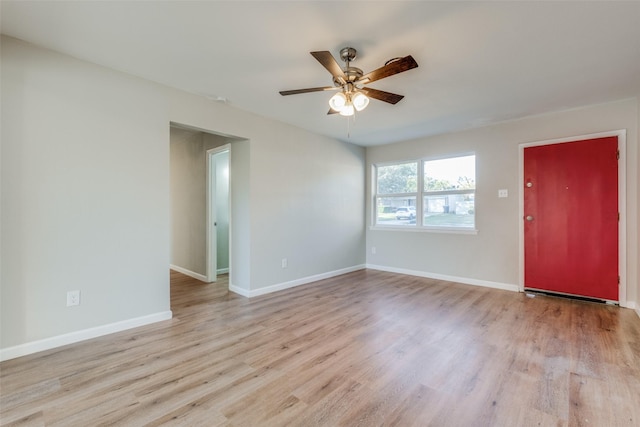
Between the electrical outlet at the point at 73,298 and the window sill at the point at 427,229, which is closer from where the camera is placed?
the electrical outlet at the point at 73,298

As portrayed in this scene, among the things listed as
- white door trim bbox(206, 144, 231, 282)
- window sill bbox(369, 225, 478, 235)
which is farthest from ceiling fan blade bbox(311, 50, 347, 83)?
window sill bbox(369, 225, 478, 235)

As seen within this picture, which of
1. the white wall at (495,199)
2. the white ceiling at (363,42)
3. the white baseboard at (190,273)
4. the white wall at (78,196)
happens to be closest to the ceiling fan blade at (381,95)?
the white ceiling at (363,42)

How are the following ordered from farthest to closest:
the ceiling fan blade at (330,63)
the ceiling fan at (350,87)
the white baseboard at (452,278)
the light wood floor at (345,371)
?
the white baseboard at (452,278), the ceiling fan at (350,87), the ceiling fan blade at (330,63), the light wood floor at (345,371)

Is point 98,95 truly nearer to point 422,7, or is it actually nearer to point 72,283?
point 72,283

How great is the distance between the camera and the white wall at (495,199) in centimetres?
321

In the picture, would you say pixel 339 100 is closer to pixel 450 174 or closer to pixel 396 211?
pixel 450 174

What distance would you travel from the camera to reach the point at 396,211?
526 centimetres

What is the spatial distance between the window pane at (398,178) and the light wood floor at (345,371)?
242 cm

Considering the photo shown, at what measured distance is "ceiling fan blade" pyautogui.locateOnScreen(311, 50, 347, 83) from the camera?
1789 mm

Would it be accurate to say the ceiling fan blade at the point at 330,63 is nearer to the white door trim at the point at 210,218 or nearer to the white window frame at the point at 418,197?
the white door trim at the point at 210,218

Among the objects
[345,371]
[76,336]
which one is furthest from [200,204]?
[345,371]

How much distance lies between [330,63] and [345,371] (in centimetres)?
214

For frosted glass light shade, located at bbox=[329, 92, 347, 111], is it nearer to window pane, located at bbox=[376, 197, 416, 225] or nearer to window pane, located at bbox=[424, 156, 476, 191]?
window pane, located at bbox=[424, 156, 476, 191]

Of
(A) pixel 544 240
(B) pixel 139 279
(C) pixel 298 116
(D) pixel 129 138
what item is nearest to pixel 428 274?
(A) pixel 544 240
